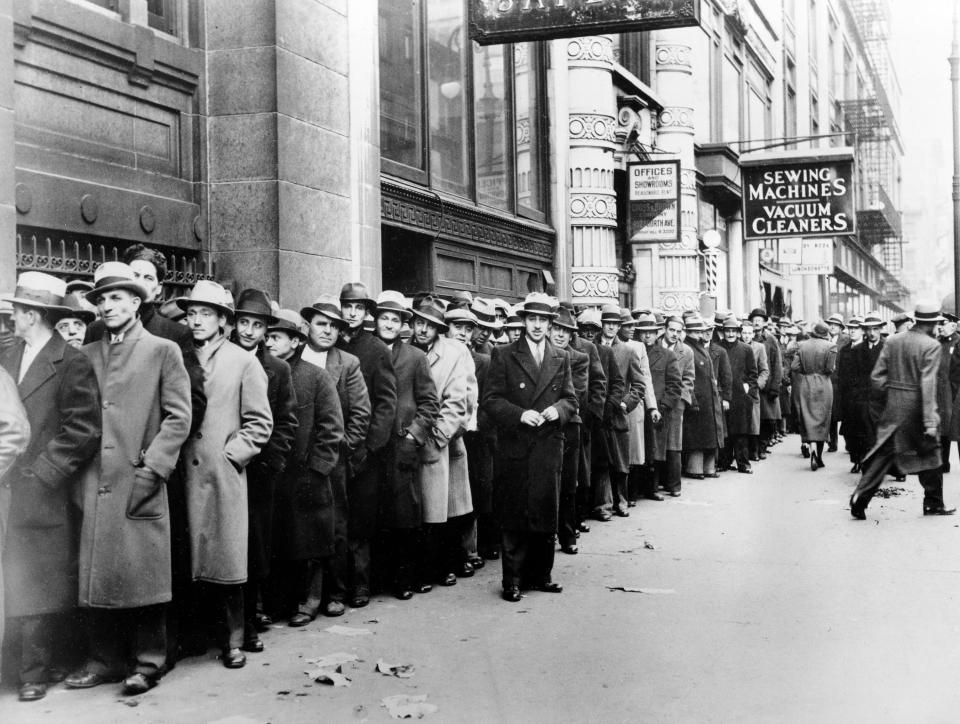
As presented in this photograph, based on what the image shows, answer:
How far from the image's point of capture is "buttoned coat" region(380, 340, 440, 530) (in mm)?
8070

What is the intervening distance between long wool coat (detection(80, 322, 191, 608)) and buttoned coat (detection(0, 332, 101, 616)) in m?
0.11

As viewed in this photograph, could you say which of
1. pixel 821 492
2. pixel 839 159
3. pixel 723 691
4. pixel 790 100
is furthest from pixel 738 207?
pixel 723 691

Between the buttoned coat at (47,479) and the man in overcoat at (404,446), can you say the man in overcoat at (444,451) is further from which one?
the buttoned coat at (47,479)

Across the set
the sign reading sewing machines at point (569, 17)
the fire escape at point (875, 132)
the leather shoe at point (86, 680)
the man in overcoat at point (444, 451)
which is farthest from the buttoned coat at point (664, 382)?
the fire escape at point (875, 132)

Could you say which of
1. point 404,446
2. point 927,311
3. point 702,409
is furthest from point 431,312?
point 702,409

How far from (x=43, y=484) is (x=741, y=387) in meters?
12.5

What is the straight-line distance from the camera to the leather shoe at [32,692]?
5.55m

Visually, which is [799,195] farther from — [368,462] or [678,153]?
[368,462]

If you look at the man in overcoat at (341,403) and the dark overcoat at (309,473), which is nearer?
the dark overcoat at (309,473)

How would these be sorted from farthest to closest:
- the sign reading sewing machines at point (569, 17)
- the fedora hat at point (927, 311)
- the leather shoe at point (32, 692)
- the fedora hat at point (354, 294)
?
the fedora hat at point (927, 311)
the sign reading sewing machines at point (569, 17)
the fedora hat at point (354, 294)
the leather shoe at point (32, 692)

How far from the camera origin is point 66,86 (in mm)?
8656

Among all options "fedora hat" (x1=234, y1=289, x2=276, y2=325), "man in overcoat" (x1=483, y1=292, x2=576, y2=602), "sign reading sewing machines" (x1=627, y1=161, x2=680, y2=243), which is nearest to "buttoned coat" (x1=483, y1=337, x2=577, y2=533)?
"man in overcoat" (x1=483, y1=292, x2=576, y2=602)

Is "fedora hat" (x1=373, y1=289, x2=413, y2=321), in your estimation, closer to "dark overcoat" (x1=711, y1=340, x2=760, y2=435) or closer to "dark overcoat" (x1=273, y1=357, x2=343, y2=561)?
"dark overcoat" (x1=273, y1=357, x2=343, y2=561)

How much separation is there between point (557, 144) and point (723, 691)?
1340cm
